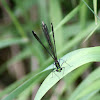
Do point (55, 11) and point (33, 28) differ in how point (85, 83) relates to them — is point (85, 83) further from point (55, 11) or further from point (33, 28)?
point (33, 28)

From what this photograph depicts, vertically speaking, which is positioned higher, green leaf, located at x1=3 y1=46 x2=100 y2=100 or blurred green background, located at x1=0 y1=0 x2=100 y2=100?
blurred green background, located at x1=0 y1=0 x2=100 y2=100

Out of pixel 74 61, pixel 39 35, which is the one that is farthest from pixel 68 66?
pixel 39 35

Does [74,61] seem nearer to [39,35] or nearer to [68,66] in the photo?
[68,66]

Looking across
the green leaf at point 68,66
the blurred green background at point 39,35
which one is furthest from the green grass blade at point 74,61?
the blurred green background at point 39,35

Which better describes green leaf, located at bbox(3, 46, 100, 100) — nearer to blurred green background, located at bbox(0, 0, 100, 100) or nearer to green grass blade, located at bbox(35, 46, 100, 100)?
green grass blade, located at bbox(35, 46, 100, 100)

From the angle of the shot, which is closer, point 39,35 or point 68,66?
point 68,66

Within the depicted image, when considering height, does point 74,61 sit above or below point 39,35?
below

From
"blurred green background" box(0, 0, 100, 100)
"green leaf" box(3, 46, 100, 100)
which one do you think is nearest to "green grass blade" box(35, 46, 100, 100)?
"green leaf" box(3, 46, 100, 100)

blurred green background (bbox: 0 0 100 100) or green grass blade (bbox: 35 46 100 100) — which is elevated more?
blurred green background (bbox: 0 0 100 100)

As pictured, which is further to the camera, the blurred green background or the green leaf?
the blurred green background
